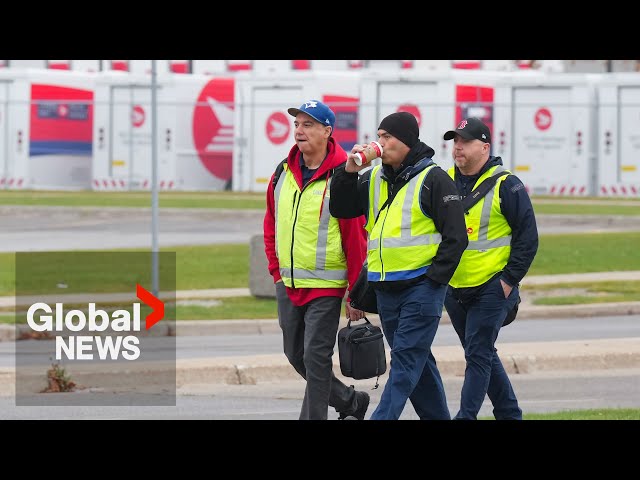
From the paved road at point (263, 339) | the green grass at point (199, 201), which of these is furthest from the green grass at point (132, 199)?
the paved road at point (263, 339)

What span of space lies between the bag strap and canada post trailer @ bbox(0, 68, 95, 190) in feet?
89.4

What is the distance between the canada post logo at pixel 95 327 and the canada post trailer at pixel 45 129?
1895 cm

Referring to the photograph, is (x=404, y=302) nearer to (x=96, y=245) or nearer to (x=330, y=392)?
(x=330, y=392)

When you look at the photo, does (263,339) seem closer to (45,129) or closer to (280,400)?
(280,400)

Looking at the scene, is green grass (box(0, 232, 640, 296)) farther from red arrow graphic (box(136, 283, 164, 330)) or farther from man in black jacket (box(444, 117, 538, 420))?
man in black jacket (box(444, 117, 538, 420))

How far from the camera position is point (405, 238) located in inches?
299

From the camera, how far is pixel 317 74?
111 ft

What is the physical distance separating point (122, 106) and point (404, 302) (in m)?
28.7

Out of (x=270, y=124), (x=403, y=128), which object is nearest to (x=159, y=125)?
(x=270, y=124)

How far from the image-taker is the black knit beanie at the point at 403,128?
25.1 ft

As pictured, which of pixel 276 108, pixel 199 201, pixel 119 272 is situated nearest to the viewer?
pixel 119 272

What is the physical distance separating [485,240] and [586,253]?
14.0 m

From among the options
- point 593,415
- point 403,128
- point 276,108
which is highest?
point 276,108
